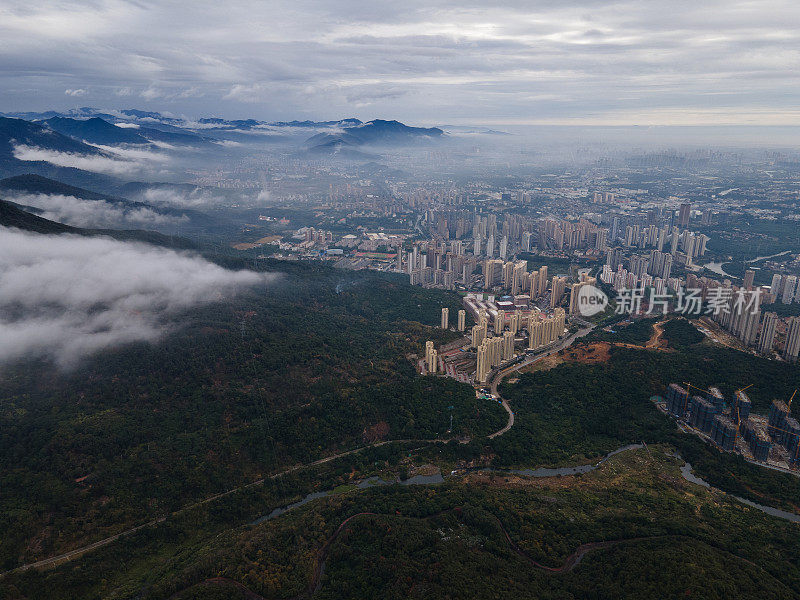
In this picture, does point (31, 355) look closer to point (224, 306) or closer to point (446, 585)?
point (224, 306)

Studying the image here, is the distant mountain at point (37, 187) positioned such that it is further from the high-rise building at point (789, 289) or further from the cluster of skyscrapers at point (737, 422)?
the high-rise building at point (789, 289)

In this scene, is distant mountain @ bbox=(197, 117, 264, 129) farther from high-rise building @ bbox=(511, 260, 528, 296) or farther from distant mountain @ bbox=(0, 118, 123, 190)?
high-rise building @ bbox=(511, 260, 528, 296)

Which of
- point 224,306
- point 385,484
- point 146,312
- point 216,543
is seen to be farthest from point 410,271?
point 216,543

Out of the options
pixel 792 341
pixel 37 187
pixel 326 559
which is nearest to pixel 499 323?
pixel 792 341

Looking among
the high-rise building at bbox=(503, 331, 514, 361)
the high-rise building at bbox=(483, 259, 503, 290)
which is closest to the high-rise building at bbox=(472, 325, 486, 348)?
the high-rise building at bbox=(503, 331, 514, 361)

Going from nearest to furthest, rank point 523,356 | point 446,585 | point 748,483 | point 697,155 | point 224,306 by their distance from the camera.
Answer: point 446,585, point 748,483, point 224,306, point 523,356, point 697,155

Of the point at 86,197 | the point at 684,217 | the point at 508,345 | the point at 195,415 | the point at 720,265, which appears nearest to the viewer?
the point at 195,415

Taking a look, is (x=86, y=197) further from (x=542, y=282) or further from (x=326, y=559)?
(x=326, y=559)
